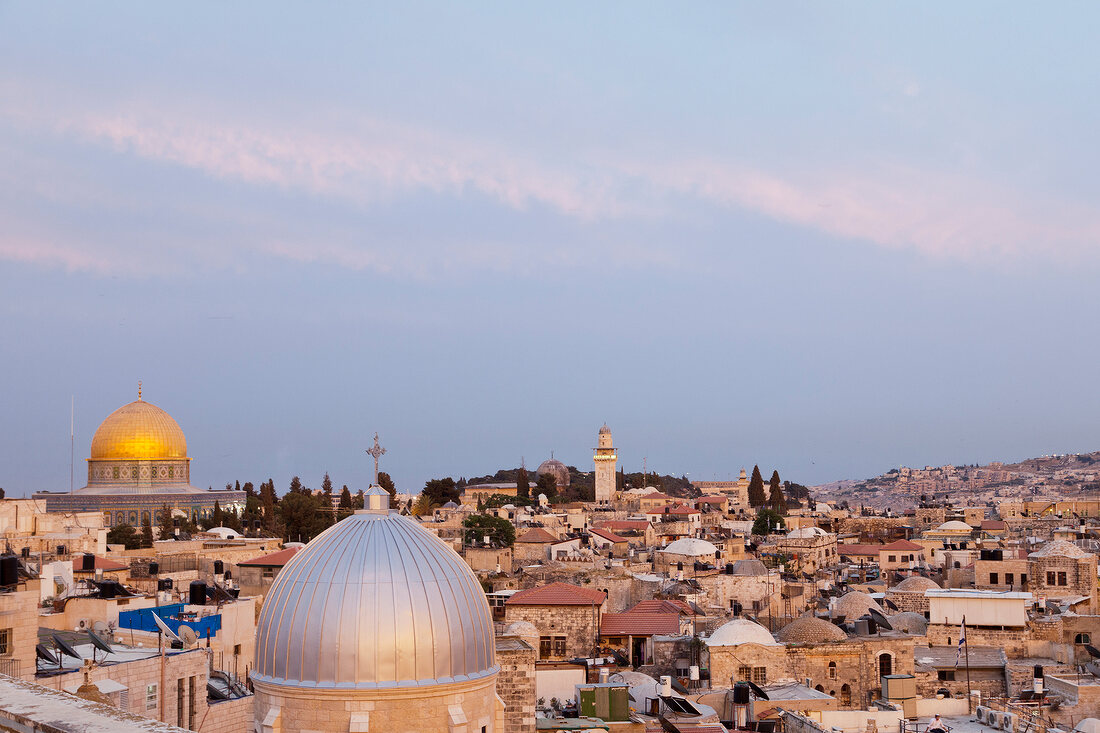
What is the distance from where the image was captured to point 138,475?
222 ft

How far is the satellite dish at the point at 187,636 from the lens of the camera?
20.2 m

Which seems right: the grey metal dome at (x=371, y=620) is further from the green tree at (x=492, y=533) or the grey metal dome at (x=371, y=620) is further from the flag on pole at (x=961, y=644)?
the green tree at (x=492, y=533)

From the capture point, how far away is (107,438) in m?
68.8

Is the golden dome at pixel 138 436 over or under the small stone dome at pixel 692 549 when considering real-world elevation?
over

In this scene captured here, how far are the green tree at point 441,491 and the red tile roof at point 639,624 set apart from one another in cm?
6141

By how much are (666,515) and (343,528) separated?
242 ft

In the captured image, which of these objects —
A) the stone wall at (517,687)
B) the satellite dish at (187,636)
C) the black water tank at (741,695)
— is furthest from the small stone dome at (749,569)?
the stone wall at (517,687)

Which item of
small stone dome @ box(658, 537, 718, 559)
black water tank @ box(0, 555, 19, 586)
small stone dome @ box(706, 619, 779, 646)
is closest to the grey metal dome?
black water tank @ box(0, 555, 19, 586)

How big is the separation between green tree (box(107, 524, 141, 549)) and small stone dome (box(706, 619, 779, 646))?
33.0 meters

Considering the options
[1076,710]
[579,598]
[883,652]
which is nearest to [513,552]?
[579,598]

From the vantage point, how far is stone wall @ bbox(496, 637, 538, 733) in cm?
1630

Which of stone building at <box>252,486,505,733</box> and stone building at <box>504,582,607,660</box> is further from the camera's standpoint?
stone building at <box>504,582,607,660</box>

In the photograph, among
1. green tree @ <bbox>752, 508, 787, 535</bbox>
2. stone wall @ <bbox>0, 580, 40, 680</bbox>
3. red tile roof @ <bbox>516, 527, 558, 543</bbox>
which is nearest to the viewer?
stone wall @ <bbox>0, 580, 40, 680</bbox>

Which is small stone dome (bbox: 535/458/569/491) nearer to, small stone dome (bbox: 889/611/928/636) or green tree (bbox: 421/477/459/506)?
green tree (bbox: 421/477/459/506)
